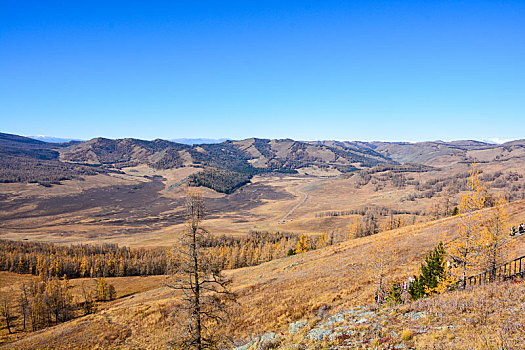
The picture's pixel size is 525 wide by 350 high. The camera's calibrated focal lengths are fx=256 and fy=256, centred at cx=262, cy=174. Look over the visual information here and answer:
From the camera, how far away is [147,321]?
110 ft

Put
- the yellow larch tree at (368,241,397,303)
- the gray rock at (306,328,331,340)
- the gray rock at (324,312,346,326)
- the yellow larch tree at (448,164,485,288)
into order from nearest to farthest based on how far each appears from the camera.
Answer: the gray rock at (306,328,331,340), the gray rock at (324,312,346,326), the yellow larch tree at (448,164,485,288), the yellow larch tree at (368,241,397,303)

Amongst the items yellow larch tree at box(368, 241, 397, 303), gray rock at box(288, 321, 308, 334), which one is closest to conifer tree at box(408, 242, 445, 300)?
yellow larch tree at box(368, 241, 397, 303)

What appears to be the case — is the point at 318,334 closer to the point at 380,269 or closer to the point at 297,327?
the point at 297,327

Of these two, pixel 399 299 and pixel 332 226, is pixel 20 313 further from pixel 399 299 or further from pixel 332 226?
pixel 332 226

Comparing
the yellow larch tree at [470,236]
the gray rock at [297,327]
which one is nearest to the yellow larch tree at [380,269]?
the yellow larch tree at [470,236]

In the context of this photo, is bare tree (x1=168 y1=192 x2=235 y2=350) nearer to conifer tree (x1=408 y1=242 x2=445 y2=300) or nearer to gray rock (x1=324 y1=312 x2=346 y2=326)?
gray rock (x1=324 y1=312 x2=346 y2=326)

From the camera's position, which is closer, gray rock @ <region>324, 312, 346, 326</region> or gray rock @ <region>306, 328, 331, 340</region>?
gray rock @ <region>306, 328, 331, 340</region>

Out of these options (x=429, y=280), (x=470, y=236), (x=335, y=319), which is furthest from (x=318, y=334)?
(x=470, y=236)

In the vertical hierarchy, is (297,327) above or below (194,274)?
below

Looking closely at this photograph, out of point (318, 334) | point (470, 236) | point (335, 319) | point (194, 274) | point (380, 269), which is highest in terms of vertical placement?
point (470, 236)

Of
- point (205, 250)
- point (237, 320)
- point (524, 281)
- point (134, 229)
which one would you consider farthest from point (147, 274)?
point (524, 281)

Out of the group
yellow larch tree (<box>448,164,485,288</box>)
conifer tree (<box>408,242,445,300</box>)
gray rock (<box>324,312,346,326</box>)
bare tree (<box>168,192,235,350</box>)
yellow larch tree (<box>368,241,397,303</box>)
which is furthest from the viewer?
yellow larch tree (<box>368,241,397,303</box>)

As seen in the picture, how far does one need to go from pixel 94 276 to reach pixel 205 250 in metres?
125

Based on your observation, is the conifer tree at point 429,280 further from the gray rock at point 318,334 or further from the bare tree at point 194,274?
the bare tree at point 194,274
